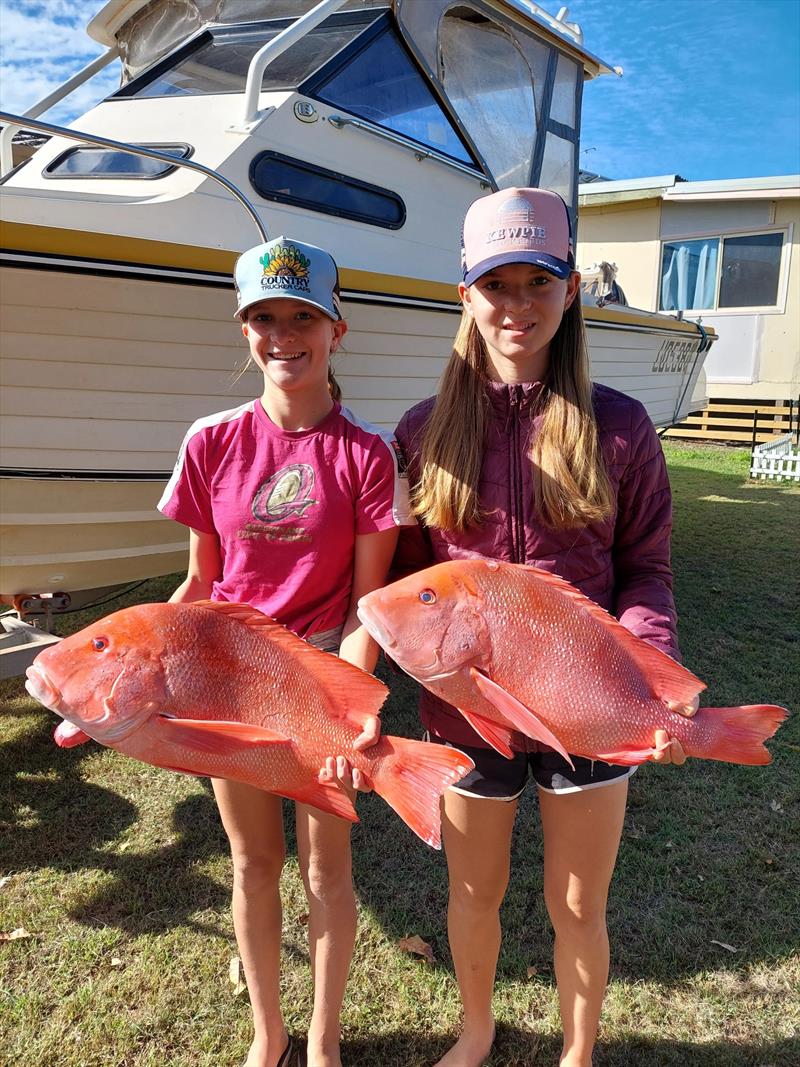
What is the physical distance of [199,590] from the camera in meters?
2.06

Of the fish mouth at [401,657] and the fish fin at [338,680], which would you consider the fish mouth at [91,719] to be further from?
the fish mouth at [401,657]

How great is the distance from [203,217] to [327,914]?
301cm

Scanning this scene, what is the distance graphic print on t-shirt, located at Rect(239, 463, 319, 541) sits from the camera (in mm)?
1924

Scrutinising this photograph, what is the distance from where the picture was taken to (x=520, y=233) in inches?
68.7

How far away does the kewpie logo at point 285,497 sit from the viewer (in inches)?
75.7

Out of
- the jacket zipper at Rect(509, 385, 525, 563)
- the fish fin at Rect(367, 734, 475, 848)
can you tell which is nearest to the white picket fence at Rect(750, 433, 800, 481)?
the jacket zipper at Rect(509, 385, 525, 563)

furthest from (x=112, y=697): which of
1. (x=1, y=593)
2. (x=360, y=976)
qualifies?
(x=1, y=593)

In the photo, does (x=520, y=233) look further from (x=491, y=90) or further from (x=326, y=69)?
(x=491, y=90)

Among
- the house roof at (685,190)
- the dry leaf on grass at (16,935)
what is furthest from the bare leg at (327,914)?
the house roof at (685,190)

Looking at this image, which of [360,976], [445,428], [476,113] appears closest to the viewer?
[445,428]

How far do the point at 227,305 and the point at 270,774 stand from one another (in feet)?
8.24

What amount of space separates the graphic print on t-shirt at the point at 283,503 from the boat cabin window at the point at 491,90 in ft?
12.9

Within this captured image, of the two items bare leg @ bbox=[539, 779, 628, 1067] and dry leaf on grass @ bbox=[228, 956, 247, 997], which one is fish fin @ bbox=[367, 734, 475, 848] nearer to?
bare leg @ bbox=[539, 779, 628, 1067]

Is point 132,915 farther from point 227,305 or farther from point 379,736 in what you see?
point 227,305
